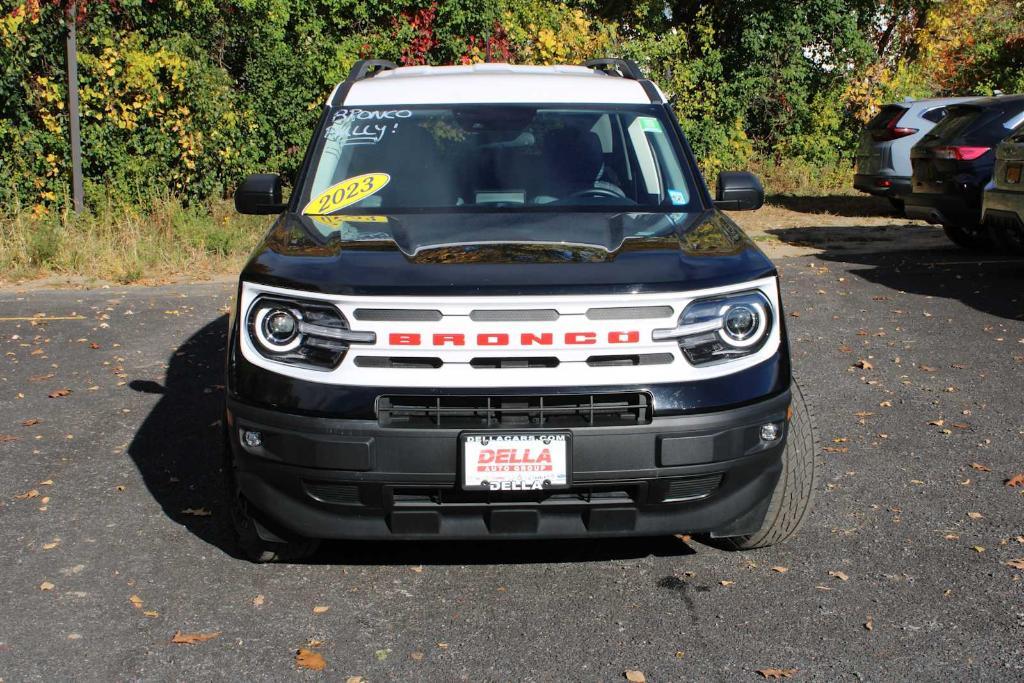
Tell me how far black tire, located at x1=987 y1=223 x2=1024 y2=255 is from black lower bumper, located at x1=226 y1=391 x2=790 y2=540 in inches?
303

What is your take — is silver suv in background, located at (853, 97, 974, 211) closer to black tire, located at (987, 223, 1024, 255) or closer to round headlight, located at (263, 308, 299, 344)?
black tire, located at (987, 223, 1024, 255)

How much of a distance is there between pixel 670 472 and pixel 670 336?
43 cm

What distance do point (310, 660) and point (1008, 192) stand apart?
880 cm

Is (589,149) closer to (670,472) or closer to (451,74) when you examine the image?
(451,74)

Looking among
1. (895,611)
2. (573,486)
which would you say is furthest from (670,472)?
(895,611)

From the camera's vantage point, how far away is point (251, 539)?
4.36m

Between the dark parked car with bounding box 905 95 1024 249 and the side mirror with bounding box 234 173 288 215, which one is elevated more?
the side mirror with bounding box 234 173 288 215

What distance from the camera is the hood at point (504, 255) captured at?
386 centimetres

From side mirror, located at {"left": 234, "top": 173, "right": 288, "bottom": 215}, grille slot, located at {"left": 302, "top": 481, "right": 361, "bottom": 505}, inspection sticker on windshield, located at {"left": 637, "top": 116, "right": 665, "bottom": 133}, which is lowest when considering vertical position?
grille slot, located at {"left": 302, "top": 481, "right": 361, "bottom": 505}

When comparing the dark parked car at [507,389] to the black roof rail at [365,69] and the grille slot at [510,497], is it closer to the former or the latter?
the grille slot at [510,497]

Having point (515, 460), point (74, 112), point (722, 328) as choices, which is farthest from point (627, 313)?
point (74, 112)

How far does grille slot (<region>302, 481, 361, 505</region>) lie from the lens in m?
Result: 3.91

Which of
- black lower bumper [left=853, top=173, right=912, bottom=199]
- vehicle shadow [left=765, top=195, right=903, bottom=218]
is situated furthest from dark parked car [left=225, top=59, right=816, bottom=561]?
vehicle shadow [left=765, top=195, right=903, bottom=218]

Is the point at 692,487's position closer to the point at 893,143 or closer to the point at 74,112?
the point at 74,112
